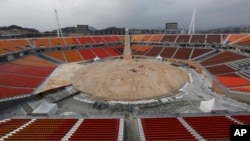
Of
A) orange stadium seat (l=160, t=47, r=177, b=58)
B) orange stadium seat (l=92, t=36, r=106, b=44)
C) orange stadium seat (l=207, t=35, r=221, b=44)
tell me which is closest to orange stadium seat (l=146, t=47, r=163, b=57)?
orange stadium seat (l=160, t=47, r=177, b=58)

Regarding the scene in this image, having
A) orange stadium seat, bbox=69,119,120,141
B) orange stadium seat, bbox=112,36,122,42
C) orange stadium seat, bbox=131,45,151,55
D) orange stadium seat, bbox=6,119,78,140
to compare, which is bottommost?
orange stadium seat, bbox=69,119,120,141

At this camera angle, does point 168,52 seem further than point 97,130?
Yes

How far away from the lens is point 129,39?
78.3m

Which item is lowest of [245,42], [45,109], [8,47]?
[45,109]

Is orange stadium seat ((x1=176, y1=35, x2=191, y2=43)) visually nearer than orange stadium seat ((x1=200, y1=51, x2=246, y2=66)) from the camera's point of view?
No

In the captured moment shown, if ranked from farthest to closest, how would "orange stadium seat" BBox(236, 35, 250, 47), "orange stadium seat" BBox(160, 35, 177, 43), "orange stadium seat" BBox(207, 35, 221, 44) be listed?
1. "orange stadium seat" BBox(160, 35, 177, 43)
2. "orange stadium seat" BBox(207, 35, 221, 44)
3. "orange stadium seat" BBox(236, 35, 250, 47)

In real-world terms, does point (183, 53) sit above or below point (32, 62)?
below

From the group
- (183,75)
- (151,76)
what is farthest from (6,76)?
(183,75)

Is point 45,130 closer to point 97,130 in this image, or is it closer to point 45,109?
point 97,130

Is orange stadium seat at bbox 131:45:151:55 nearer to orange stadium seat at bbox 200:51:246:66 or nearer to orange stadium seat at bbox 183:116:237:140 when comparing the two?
orange stadium seat at bbox 200:51:246:66

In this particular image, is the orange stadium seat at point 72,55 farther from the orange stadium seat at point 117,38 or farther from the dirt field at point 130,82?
the orange stadium seat at point 117,38

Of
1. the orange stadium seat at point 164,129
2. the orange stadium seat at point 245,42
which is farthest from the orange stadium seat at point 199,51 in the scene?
the orange stadium seat at point 164,129

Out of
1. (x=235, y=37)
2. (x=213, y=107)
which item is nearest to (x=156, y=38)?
(x=235, y=37)

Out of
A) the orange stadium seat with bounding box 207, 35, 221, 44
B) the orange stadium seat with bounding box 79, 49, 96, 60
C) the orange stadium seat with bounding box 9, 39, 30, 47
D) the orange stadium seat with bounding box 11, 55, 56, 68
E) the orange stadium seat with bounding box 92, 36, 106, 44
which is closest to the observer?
the orange stadium seat with bounding box 11, 55, 56, 68
